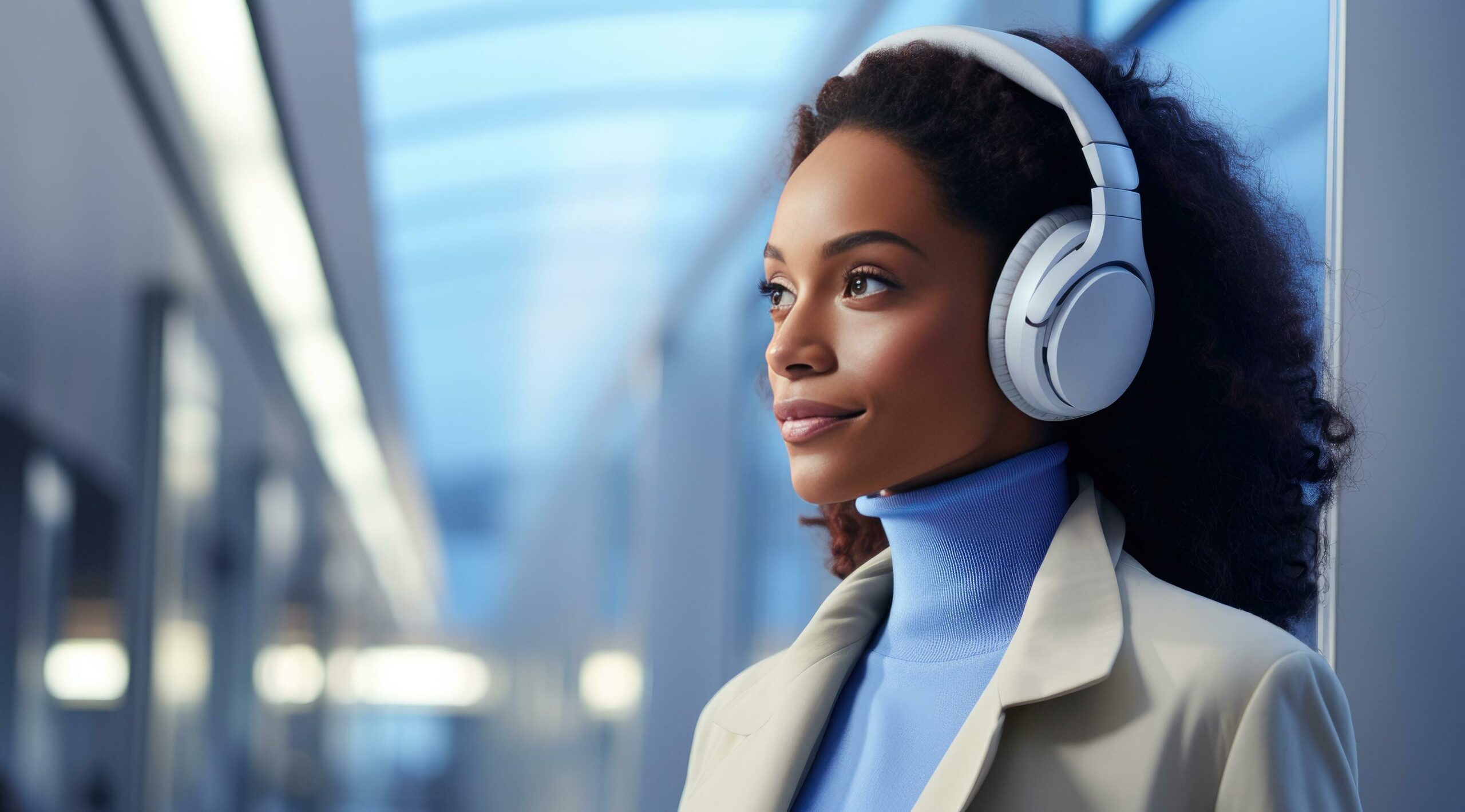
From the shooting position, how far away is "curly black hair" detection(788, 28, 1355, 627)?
134cm

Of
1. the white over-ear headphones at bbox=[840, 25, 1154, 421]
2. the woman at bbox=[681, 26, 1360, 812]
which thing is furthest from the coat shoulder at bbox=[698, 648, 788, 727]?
the white over-ear headphones at bbox=[840, 25, 1154, 421]

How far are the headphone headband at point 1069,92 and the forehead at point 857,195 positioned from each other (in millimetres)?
151

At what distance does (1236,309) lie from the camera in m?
1.37

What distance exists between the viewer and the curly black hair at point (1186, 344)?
52.8 inches

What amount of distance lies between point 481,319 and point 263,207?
3600 mm

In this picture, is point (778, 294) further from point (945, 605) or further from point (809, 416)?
point (945, 605)

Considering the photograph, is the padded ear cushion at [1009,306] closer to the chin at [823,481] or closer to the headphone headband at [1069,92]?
the headphone headband at [1069,92]

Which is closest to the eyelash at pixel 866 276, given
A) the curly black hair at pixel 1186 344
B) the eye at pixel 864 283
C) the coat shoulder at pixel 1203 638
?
the eye at pixel 864 283

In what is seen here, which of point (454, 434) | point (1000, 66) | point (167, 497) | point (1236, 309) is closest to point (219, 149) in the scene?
point (167, 497)

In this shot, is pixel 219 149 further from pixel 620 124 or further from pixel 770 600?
pixel 770 600

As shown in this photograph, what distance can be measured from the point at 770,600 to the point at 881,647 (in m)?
3.81

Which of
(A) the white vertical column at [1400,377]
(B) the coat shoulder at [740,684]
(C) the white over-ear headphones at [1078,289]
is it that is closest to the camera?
(C) the white over-ear headphones at [1078,289]

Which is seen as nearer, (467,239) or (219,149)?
(219,149)

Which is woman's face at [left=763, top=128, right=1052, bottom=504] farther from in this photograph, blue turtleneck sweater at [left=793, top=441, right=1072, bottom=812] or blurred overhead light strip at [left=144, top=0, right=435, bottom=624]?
blurred overhead light strip at [left=144, top=0, right=435, bottom=624]
